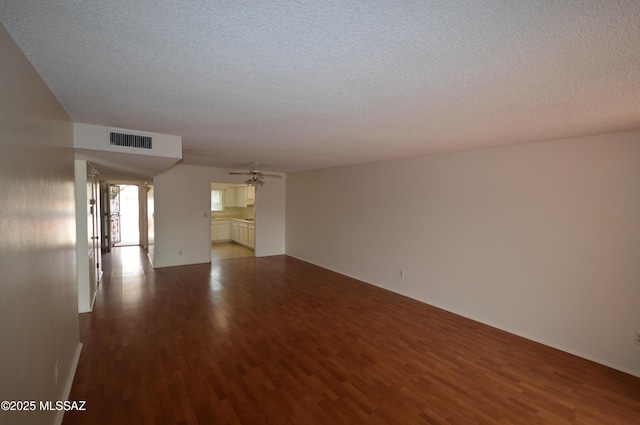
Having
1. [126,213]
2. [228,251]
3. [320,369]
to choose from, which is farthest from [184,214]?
[126,213]

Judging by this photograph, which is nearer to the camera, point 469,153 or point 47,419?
point 47,419

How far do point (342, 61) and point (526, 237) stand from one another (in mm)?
3297

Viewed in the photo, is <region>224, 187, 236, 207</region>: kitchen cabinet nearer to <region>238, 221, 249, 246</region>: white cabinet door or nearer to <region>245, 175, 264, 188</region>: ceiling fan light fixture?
<region>238, 221, 249, 246</region>: white cabinet door

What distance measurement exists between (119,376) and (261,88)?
283 cm

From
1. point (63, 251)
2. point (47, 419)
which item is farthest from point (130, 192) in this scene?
point (47, 419)

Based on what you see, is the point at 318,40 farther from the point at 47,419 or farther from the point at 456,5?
the point at 47,419

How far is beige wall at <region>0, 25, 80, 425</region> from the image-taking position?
1237 millimetres

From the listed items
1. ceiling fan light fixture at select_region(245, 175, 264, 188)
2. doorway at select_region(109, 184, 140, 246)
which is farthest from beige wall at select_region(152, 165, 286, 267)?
doorway at select_region(109, 184, 140, 246)

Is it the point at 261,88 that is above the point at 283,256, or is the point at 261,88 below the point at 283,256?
above

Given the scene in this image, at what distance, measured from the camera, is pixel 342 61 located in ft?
4.87

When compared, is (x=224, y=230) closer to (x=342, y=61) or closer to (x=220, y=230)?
(x=220, y=230)

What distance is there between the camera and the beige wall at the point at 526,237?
2787 mm

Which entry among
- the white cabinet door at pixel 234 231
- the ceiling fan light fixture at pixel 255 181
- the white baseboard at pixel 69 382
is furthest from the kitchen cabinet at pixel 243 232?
the white baseboard at pixel 69 382

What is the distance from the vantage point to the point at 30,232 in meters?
1.52
